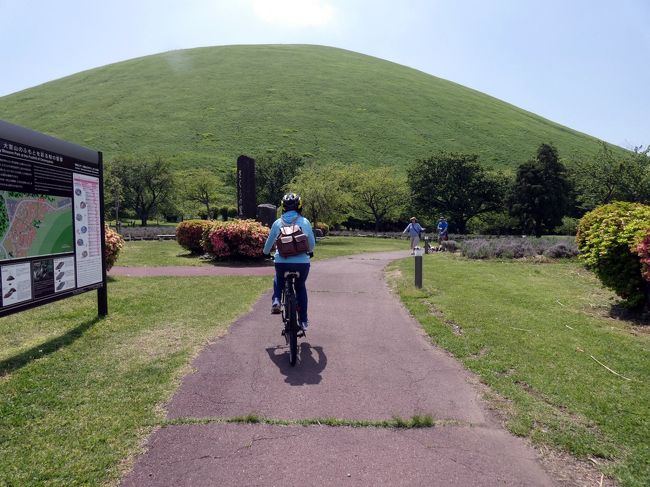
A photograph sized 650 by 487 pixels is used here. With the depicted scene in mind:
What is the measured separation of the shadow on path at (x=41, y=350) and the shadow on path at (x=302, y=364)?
2.71 metres

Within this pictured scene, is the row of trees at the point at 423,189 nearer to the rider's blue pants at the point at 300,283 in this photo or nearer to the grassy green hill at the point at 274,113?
the grassy green hill at the point at 274,113

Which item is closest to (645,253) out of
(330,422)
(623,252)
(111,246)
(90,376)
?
(623,252)

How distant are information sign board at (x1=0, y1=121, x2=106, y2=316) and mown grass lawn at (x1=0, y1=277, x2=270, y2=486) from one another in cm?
68

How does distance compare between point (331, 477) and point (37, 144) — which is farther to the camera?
point (37, 144)

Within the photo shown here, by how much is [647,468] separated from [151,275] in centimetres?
1163

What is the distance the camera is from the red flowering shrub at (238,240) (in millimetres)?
15812

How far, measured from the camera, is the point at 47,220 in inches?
228

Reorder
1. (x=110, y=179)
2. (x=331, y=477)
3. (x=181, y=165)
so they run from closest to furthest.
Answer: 1. (x=331, y=477)
2. (x=110, y=179)
3. (x=181, y=165)

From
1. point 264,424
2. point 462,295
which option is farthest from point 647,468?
Result: point 462,295

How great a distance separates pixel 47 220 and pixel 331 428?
460 cm

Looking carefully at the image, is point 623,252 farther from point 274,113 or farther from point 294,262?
point 274,113

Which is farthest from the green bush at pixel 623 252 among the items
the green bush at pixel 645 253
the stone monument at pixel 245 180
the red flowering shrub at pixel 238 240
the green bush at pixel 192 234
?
the stone monument at pixel 245 180

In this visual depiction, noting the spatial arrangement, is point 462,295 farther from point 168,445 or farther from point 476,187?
point 476,187

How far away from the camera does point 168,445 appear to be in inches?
134
